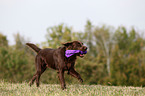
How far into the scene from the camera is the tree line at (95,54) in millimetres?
30263

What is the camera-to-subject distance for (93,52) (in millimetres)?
49062

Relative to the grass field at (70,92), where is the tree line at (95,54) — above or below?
below

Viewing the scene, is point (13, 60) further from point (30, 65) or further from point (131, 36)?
point (131, 36)

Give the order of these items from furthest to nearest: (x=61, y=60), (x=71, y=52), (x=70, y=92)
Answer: (x=61, y=60)
(x=71, y=52)
(x=70, y=92)

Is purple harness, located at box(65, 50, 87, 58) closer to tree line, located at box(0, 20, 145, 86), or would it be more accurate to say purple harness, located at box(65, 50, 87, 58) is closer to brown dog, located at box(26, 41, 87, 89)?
brown dog, located at box(26, 41, 87, 89)

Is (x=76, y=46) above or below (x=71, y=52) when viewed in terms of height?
above

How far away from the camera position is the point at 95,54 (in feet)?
161

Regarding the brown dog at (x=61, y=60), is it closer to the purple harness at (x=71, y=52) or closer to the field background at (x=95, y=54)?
the purple harness at (x=71, y=52)

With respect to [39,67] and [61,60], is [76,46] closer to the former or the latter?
[61,60]

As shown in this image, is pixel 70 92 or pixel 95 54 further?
pixel 95 54

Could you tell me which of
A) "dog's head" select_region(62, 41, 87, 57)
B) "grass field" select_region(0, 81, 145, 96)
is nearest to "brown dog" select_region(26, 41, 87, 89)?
"dog's head" select_region(62, 41, 87, 57)

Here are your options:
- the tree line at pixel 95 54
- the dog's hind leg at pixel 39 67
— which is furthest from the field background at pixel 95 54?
the dog's hind leg at pixel 39 67

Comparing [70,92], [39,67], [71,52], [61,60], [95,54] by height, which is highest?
[71,52]

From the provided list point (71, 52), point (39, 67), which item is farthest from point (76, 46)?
point (39, 67)
